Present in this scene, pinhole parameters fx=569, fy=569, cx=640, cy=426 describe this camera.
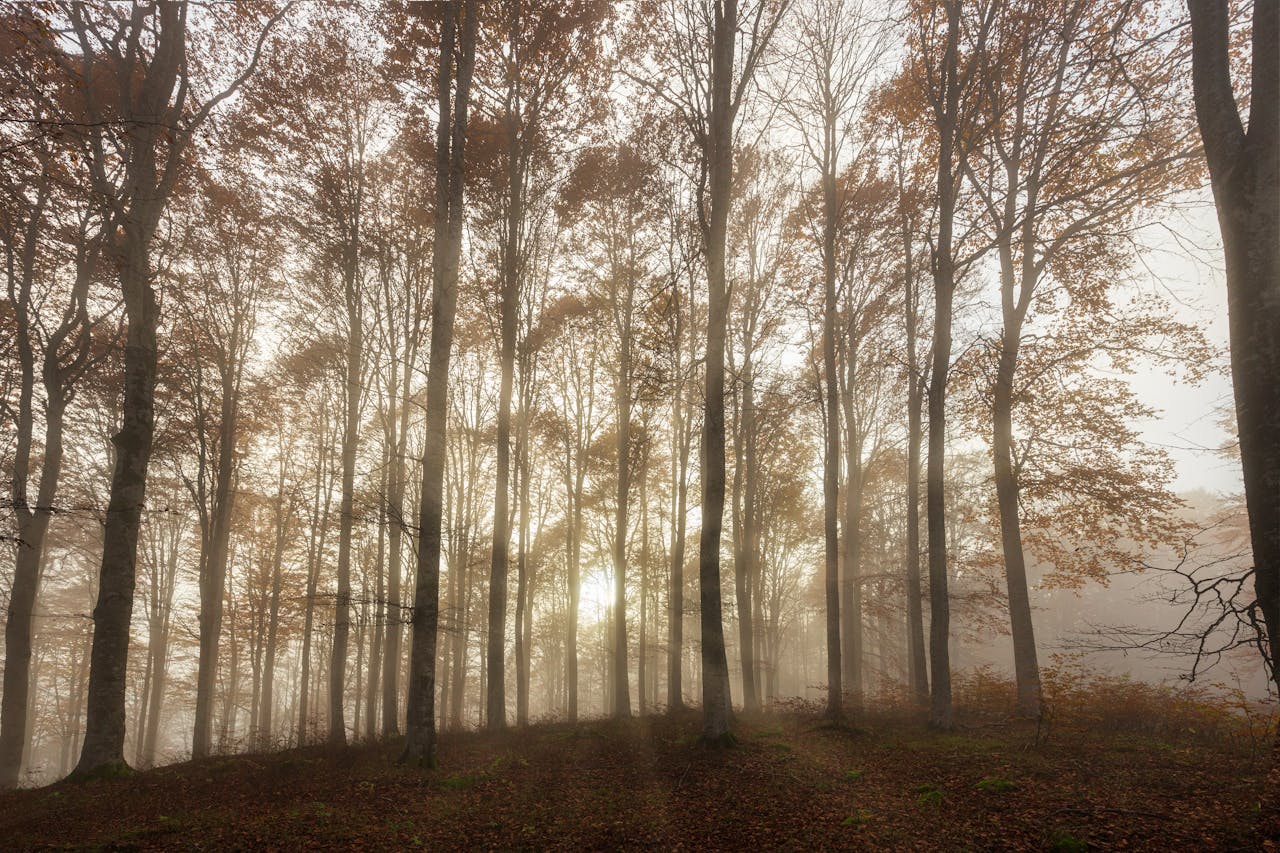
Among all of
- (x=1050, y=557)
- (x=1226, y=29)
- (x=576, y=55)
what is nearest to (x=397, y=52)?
(x=576, y=55)

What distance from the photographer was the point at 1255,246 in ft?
15.4

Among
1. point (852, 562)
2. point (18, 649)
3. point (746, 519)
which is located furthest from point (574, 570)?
point (18, 649)

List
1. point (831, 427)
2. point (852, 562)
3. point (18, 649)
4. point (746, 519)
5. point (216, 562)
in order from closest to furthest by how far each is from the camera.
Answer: point (18, 649), point (831, 427), point (216, 562), point (746, 519), point (852, 562)

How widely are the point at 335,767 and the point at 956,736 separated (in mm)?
9448

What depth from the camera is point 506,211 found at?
1227 cm

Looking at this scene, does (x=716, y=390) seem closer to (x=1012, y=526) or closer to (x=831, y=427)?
(x=831, y=427)

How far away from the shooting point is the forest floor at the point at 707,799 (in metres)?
4.88

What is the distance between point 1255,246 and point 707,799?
286 inches

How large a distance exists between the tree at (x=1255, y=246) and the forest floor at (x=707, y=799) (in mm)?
1925

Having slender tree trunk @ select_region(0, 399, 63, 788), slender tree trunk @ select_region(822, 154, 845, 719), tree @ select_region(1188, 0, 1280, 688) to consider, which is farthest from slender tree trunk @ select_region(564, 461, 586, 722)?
tree @ select_region(1188, 0, 1280, 688)

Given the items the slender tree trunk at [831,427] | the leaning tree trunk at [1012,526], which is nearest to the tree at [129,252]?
the slender tree trunk at [831,427]

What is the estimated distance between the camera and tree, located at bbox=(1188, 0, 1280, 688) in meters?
4.50

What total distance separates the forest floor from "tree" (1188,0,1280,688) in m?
1.93

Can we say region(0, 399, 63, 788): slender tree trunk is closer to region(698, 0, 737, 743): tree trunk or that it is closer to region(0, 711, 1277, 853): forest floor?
region(0, 711, 1277, 853): forest floor
